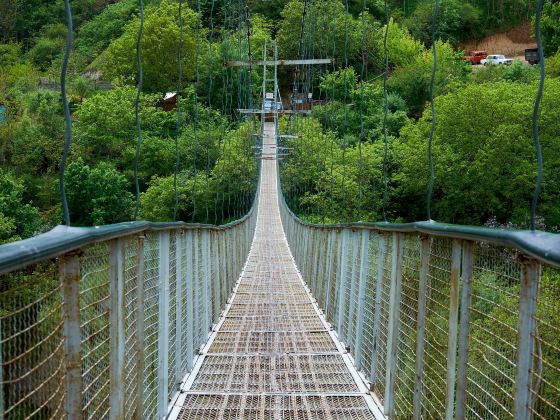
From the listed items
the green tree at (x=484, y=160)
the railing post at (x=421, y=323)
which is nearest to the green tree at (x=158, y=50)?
the green tree at (x=484, y=160)

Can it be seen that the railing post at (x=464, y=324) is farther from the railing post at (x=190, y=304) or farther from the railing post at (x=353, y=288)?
the railing post at (x=353, y=288)

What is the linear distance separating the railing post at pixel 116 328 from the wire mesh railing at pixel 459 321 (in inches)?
30.5

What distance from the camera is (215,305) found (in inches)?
204

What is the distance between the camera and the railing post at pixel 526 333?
1377mm

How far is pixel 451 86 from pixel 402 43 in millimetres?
11319

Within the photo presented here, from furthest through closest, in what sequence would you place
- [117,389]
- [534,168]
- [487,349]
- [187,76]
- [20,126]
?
[187,76] < [20,126] < [534,168] < [117,389] < [487,349]

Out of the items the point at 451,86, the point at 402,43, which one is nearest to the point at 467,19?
the point at 402,43

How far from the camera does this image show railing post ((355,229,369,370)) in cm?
359

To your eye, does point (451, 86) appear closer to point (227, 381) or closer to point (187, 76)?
point (187, 76)

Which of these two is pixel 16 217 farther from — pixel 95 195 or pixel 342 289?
pixel 342 289

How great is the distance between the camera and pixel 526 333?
54.8 inches

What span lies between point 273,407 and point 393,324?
0.59 meters

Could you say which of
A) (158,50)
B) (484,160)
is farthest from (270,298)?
(158,50)

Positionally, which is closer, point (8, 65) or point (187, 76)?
point (187, 76)
